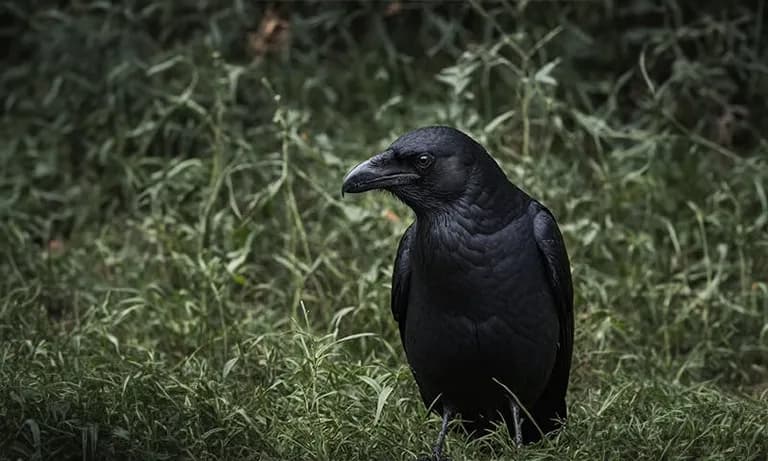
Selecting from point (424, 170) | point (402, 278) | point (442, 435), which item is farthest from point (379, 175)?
point (442, 435)

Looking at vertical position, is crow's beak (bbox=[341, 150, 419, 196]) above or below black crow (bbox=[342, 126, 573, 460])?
above

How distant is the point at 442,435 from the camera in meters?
4.58

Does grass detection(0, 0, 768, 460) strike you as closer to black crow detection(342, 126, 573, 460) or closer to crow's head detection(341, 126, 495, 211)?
black crow detection(342, 126, 573, 460)

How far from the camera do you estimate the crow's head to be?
4508 mm

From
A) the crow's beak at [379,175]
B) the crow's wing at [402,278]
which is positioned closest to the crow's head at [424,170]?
the crow's beak at [379,175]

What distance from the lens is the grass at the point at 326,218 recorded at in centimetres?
459

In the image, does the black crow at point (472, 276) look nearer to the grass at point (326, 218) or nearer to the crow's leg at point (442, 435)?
the crow's leg at point (442, 435)

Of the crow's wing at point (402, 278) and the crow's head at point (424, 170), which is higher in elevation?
the crow's head at point (424, 170)

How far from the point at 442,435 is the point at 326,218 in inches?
78.2

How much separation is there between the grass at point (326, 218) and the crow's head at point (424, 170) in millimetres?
614

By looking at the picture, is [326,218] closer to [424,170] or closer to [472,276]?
[424,170]

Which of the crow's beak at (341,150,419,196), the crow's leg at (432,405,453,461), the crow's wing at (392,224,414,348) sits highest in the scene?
the crow's beak at (341,150,419,196)

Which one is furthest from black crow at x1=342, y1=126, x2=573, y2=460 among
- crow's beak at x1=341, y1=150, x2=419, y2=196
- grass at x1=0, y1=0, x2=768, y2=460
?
grass at x1=0, y1=0, x2=768, y2=460

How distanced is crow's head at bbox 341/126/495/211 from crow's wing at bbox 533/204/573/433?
0.29 meters
